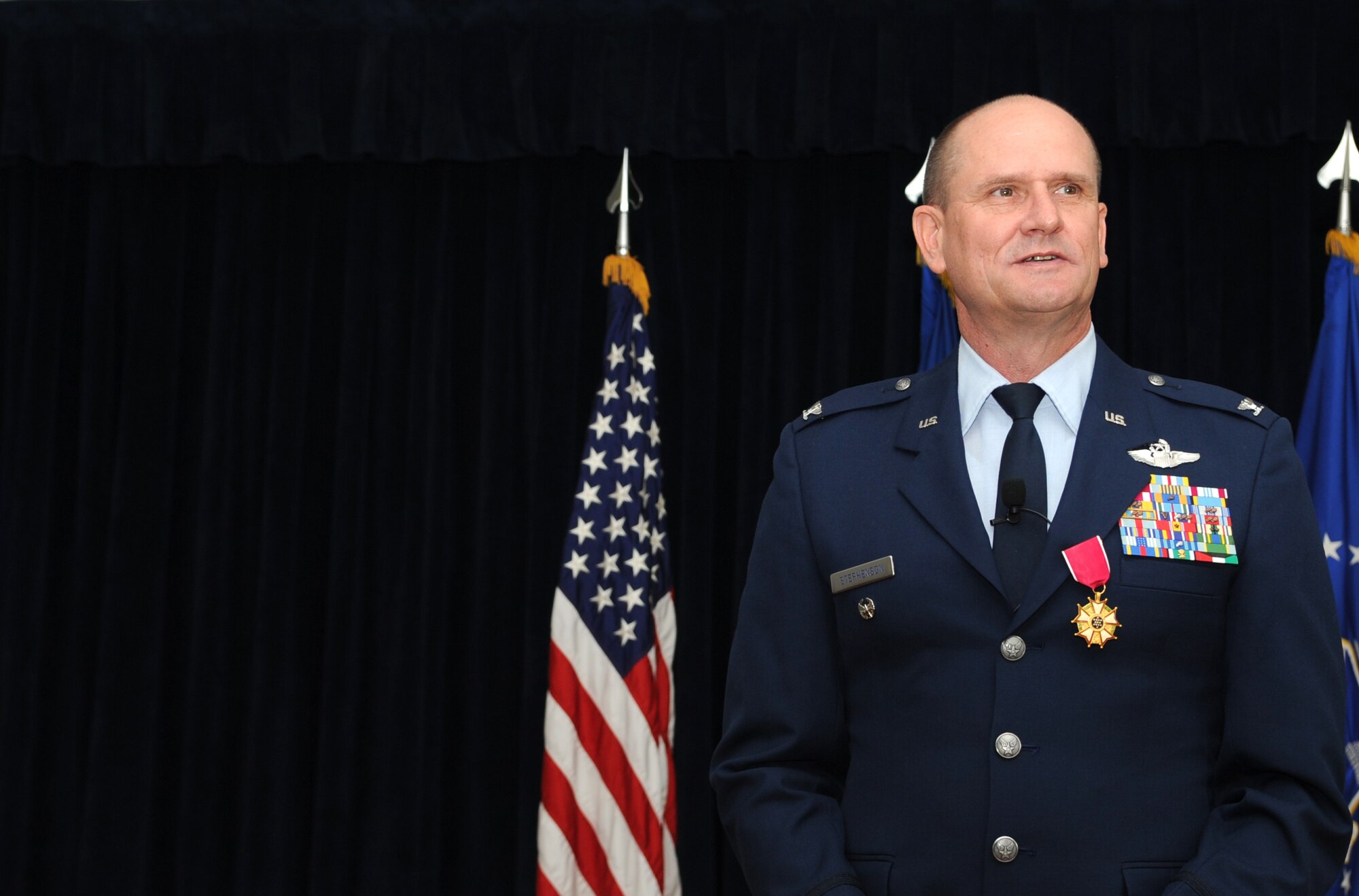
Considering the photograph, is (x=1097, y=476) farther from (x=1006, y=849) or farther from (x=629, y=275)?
(x=629, y=275)

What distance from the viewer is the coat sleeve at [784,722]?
1.43 meters

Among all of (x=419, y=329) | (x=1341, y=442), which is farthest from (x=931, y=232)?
(x=419, y=329)

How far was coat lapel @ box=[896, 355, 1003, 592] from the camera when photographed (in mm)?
1460

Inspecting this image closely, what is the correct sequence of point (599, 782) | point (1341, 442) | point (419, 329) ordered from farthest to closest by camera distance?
1. point (419, 329)
2. point (599, 782)
3. point (1341, 442)

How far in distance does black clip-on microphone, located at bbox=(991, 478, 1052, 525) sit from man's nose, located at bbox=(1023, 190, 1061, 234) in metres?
0.29

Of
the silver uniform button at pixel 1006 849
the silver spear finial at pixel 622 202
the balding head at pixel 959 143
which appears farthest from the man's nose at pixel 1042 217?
the silver spear finial at pixel 622 202

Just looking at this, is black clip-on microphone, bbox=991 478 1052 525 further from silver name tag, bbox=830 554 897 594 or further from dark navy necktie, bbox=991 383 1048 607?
silver name tag, bbox=830 554 897 594

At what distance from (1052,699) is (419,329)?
304cm

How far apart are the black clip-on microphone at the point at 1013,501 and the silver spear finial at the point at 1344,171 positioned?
2296 millimetres

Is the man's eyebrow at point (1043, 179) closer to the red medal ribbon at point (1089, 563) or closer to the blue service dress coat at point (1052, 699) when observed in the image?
the blue service dress coat at point (1052, 699)

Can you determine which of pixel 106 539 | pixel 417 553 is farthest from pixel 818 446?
pixel 106 539

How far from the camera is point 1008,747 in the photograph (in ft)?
4.59

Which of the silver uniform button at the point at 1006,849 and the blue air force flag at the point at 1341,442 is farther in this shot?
→ the blue air force flag at the point at 1341,442

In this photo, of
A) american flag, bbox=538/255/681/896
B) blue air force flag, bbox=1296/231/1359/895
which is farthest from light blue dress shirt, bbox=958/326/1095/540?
american flag, bbox=538/255/681/896
